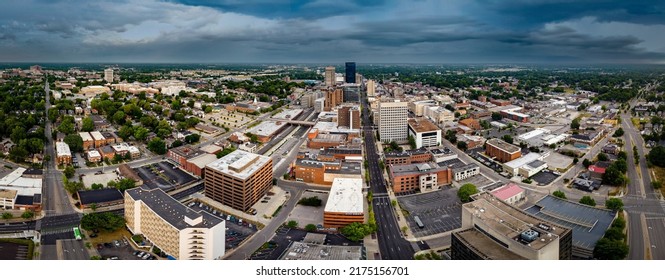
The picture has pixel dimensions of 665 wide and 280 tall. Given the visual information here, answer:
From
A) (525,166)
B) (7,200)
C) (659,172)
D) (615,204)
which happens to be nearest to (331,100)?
(525,166)

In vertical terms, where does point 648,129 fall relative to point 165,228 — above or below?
above

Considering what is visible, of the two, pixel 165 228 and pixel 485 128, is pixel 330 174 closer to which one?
pixel 165 228

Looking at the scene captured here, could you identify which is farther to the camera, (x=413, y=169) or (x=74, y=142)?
(x=74, y=142)

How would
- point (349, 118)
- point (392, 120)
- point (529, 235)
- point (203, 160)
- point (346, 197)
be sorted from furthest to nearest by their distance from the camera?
1. point (349, 118)
2. point (392, 120)
3. point (203, 160)
4. point (346, 197)
5. point (529, 235)

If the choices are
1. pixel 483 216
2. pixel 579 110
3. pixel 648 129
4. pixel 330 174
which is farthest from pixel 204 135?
pixel 579 110

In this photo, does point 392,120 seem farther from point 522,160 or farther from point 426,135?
point 522,160

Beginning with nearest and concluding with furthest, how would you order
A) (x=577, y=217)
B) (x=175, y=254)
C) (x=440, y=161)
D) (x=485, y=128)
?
(x=175, y=254), (x=577, y=217), (x=440, y=161), (x=485, y=128)
